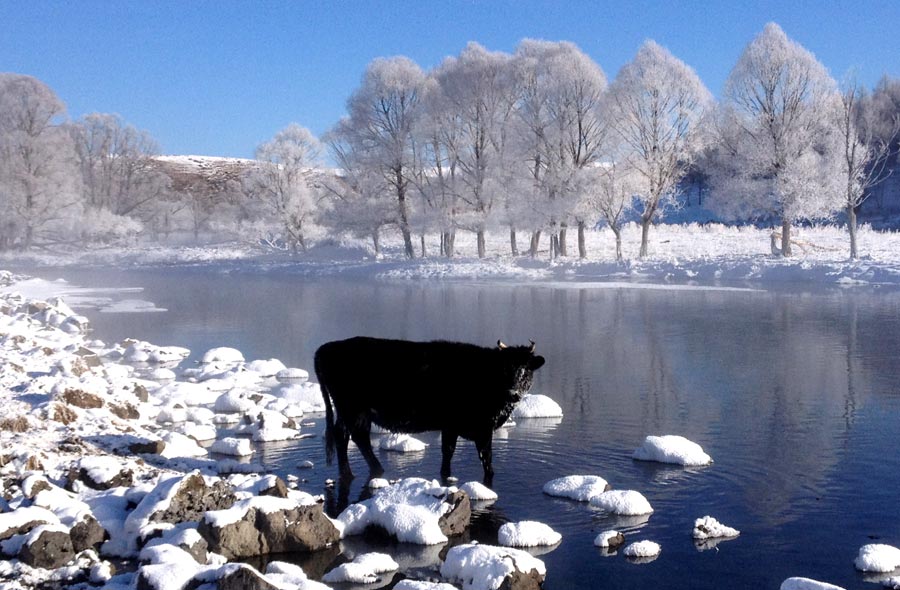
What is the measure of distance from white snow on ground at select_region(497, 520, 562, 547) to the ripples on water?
128mm

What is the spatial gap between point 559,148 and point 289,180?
20572mm

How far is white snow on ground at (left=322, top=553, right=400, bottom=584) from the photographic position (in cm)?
646

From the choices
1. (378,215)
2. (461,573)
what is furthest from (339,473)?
(378,215)

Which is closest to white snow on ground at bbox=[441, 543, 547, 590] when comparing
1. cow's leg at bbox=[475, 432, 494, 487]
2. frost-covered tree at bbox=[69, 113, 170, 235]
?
cow's leg at bbox=[475, 432, 494, 487]

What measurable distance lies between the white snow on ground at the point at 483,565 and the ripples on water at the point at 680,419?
0.33m

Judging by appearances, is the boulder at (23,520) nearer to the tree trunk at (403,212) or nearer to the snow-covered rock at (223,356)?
the snow-covered rock at (223,356)

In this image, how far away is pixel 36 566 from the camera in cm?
626

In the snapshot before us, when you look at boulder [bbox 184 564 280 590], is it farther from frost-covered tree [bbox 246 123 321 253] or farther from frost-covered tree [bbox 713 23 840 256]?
frost-covered tree [bbox 246 123 321 253]

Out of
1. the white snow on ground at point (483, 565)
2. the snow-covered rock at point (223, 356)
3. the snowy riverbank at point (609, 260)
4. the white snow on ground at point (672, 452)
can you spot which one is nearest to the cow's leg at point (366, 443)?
the white snow on ground at point (483, 565)

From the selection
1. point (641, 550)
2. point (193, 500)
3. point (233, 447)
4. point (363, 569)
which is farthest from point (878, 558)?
point (233, 447)

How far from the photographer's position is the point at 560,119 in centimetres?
4419

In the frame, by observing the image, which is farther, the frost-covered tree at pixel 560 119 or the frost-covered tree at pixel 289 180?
the frost-covered tree at pixel 289 180

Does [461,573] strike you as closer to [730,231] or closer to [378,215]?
[378,215]

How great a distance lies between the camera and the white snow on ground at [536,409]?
38.7 ft
